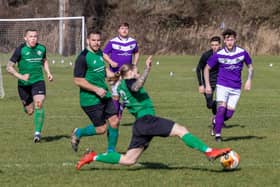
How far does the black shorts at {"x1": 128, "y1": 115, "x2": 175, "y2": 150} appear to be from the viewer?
9.20 meters

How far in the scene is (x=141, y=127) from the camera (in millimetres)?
9281

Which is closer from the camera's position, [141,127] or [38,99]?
[141,127]

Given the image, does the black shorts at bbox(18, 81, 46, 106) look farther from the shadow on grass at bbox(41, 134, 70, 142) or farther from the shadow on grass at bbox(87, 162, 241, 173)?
the shadow on grass at bbox(87, 162, 241, 173)

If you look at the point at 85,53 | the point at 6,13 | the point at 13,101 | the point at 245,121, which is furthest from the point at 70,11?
the point at 85,53

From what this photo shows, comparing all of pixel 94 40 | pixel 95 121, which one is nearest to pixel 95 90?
pixel 95 121

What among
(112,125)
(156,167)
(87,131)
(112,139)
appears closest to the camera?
(156,167)

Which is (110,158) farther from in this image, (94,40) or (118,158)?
(94,40)

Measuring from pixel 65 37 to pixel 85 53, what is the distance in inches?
1031

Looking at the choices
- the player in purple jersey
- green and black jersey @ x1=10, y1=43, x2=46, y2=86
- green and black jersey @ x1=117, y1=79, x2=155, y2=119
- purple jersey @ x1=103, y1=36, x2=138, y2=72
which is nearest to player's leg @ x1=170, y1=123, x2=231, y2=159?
green and black jersey @ x1=117, y1=79, x2=155, y2=119

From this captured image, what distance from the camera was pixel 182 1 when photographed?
54062 mm

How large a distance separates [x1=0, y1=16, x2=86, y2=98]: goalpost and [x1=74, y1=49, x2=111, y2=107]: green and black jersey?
2287 centimetres

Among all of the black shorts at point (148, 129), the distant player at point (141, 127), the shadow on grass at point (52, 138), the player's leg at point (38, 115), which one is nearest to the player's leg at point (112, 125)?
the distant player at point (141, 127)

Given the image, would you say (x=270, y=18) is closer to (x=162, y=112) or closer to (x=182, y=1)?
(x=182, y=1)

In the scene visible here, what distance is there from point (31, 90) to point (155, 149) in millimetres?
2477
